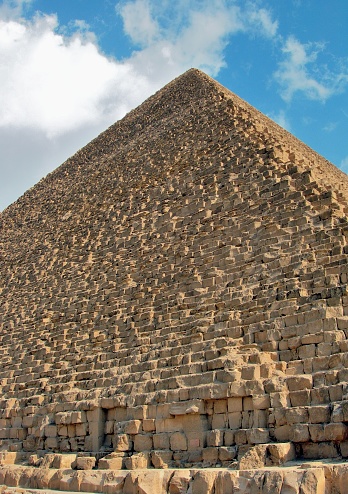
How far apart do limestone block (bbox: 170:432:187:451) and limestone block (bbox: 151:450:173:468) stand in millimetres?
83

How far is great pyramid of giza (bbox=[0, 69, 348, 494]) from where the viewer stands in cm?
604

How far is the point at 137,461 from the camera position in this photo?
6.90 metres

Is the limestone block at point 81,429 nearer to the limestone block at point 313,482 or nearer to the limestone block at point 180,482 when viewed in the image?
the limestone block at point 180,482

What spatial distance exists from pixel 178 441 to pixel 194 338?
1.49 m

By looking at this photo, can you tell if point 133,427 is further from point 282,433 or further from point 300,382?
point 300,382

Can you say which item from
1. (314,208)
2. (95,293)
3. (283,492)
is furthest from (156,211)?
(283,492)

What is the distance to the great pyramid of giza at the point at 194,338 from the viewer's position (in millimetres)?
6039

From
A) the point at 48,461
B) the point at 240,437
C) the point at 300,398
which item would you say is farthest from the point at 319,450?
the point at 48,461

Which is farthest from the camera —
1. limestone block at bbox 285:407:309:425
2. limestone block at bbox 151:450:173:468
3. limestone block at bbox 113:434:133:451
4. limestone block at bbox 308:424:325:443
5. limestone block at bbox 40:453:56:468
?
limestone block at bbox 40:453:56:468

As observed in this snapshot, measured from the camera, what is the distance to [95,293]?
38.2ft

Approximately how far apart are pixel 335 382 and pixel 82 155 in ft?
62.3

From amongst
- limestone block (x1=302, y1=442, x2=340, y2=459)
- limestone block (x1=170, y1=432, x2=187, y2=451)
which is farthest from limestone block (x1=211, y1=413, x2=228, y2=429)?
limestone block (x1=302, y1=442, x2=340, y2=459)

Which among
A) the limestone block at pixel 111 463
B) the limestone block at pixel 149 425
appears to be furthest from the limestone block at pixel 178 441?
the limestone block at pixel 111 463

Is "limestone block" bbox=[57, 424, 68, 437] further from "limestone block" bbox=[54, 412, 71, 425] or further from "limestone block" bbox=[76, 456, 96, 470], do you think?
"limestone block" bbox=[76, 456, 96, 470]
